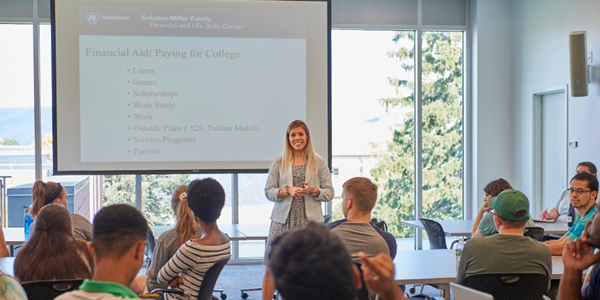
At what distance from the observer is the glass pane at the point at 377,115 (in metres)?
7.58

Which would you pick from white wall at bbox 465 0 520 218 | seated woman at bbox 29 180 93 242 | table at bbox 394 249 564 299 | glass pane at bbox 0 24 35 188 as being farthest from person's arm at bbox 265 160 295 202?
white wall at bbox 465 0 520 218

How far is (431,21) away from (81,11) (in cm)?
438

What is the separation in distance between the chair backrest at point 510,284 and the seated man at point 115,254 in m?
1.69

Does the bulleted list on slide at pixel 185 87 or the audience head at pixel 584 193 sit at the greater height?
the bulleted list on slide at pixel 185 87

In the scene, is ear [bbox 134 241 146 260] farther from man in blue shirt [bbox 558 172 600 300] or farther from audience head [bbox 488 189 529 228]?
audience head [bbox 488 189 529 228]

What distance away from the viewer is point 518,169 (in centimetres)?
765

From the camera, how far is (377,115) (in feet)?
25.3

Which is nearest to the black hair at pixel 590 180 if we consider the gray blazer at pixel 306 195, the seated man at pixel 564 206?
the seated man at pixel 564 206

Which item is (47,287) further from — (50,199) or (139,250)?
(50,199)

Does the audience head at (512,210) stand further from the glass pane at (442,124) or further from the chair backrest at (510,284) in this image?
the glass pane at (442,124)

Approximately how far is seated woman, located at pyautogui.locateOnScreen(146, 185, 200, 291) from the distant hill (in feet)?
13.8

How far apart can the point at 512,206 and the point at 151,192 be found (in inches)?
203

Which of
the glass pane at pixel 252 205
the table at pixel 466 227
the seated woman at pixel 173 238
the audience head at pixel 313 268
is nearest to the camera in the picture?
the audience head at pixel 313 268

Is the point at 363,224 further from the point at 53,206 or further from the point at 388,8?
the point at 388,8
